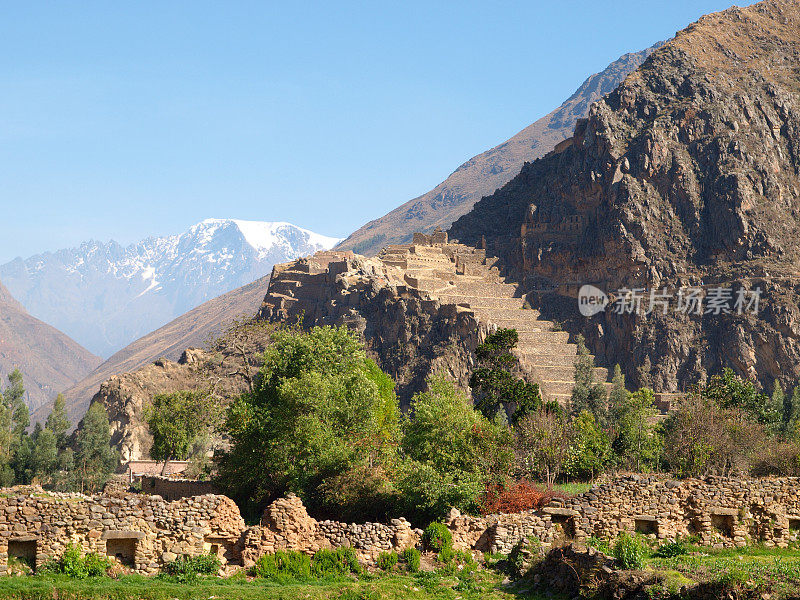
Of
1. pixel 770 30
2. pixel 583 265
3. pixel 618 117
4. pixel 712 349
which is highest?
pixel 770 30

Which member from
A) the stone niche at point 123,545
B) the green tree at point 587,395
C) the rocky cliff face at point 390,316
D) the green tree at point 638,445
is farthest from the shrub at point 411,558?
the rocky cliff face at point 390,316

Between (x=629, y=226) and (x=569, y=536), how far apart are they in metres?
126

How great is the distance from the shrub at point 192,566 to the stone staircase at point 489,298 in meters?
87.1

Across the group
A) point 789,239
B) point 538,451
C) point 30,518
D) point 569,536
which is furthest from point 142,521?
point 789,239

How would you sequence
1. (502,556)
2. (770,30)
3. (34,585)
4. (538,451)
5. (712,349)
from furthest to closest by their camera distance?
(770,30) → (712,349) → (538,451) → (502,556) → (34,585)

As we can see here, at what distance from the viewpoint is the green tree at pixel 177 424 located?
7062 centimetres

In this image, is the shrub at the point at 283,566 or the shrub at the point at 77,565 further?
the shrub at the point at 283,566

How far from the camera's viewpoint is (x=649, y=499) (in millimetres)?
27062

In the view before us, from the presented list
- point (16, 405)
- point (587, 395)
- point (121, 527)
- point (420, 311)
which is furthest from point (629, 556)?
point (420, 311)

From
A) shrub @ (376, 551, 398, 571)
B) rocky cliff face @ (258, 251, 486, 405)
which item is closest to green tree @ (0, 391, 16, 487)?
shrub @ (376, 551, 398, 571)

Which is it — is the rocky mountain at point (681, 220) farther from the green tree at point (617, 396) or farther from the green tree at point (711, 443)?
the green tree at point (711, 443)

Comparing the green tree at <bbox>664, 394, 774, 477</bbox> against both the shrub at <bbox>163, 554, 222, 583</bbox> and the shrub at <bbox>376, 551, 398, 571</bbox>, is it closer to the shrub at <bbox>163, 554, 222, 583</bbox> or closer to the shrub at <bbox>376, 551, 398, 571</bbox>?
the shrub at <bbox>376, 551, 398, 571</bbox>

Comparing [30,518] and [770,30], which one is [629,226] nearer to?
[770,30]

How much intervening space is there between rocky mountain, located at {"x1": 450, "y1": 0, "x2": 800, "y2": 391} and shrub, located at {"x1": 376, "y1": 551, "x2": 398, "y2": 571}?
378 ft
